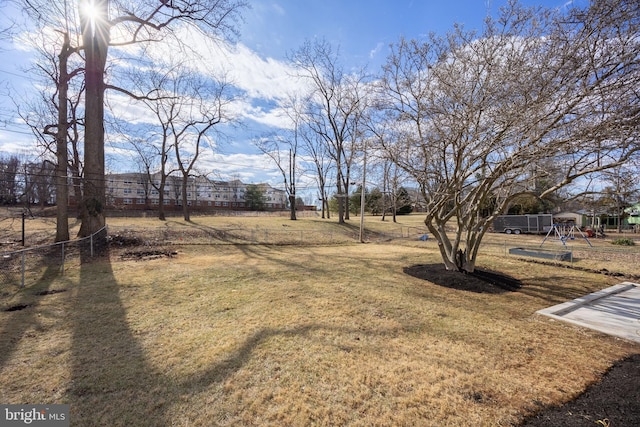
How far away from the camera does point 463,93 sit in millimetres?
6266

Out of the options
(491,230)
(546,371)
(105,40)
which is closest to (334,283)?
(546,371)

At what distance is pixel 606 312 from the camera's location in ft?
16.4

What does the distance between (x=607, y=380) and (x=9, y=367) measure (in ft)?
20.9

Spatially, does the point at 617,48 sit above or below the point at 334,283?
above

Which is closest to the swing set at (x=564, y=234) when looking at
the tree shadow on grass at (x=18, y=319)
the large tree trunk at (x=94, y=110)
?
the tree shadow on grass at (x=18, y=319)

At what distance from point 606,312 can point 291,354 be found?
19.5 feet

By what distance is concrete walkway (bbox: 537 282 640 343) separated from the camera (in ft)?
13.9

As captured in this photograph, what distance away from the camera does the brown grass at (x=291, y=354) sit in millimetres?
2338

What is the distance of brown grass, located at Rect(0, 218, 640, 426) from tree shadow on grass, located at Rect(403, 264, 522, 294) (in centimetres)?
49

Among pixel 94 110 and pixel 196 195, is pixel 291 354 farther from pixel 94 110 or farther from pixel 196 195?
pixel 196 195

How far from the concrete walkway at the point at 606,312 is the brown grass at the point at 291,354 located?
0.33m

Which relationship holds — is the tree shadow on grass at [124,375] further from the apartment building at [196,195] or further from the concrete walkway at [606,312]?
the apartment building at [196,195]

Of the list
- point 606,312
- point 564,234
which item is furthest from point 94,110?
point 564,234

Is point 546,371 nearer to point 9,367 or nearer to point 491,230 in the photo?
point 9,367
